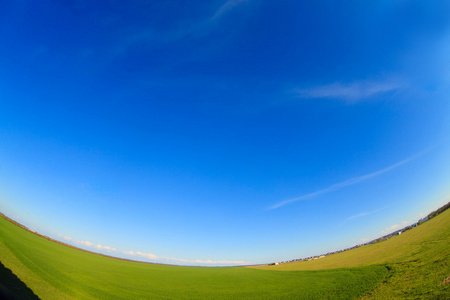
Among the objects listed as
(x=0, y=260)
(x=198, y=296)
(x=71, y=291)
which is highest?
(x=0, y=260)

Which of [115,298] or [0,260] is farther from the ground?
[0,260]

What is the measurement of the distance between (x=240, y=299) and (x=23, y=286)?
2770 centimetres

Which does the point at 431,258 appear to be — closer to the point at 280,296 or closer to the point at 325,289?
the point at 325,289

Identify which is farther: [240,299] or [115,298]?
[240,299]

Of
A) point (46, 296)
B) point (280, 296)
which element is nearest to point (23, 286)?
point (46, 296)

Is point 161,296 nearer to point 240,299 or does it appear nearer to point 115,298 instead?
point 115,298

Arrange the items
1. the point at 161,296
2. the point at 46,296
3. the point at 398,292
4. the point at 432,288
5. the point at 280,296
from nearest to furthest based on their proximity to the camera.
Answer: the point at 432,288 < the point at 398,292 < the point at 46,296 < the point at 280,296 < the point at 161,296

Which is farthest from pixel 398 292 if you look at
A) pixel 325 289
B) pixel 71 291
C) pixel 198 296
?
pixel 71 291

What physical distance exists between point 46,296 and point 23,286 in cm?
285

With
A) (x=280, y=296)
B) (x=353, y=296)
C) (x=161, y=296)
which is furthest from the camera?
(x=161, y=296)

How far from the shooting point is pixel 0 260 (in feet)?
81.6

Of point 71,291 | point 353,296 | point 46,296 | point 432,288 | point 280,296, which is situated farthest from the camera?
point 280,296

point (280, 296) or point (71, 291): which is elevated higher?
point (71, 291)

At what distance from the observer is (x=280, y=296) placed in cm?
2653
